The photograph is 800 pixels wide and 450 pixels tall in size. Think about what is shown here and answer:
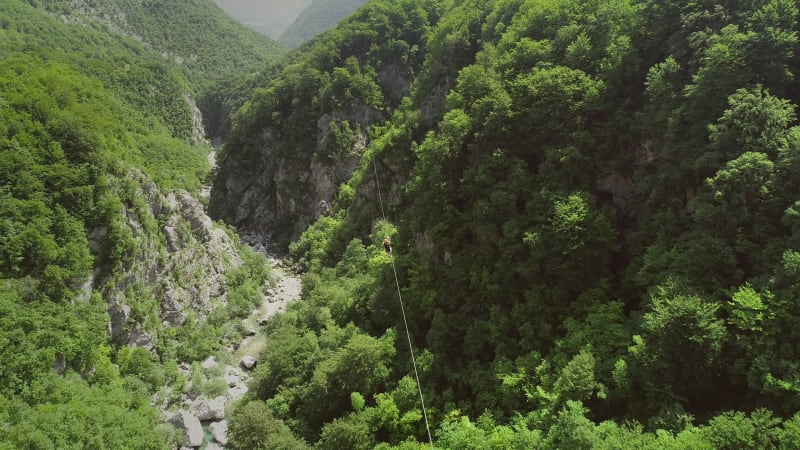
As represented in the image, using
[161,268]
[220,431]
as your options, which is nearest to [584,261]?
[220,431]

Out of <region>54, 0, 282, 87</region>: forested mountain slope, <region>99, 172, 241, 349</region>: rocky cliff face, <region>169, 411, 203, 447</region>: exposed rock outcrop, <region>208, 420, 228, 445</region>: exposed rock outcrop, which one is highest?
<region>54, 0, 282, 87</region>: forested mountain slope

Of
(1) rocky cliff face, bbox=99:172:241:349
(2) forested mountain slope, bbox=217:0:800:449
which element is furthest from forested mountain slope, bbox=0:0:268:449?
(2) forested mountain slope, bbox=217:0:800:449

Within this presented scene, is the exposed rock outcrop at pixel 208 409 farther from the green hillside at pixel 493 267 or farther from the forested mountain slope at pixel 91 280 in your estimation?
the forested mountain slope at pixel 91 280

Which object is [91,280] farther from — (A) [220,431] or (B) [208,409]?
(A) [220,431]

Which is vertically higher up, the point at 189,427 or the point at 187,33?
the point at 187,33

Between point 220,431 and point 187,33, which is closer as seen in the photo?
point 220,431

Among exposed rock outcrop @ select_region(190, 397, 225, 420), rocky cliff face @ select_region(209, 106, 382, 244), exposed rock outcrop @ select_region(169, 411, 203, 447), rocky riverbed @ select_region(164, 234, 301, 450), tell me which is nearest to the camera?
exposed rock outcrop @ select_region(169, 411, 203, 447)

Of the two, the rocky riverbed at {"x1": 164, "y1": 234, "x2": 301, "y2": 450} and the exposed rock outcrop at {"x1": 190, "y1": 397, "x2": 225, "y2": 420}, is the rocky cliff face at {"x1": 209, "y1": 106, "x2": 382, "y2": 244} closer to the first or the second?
the rocky riverbed at {"x1": 164, "y1": 234, "x2": 301, "y2": 450}
